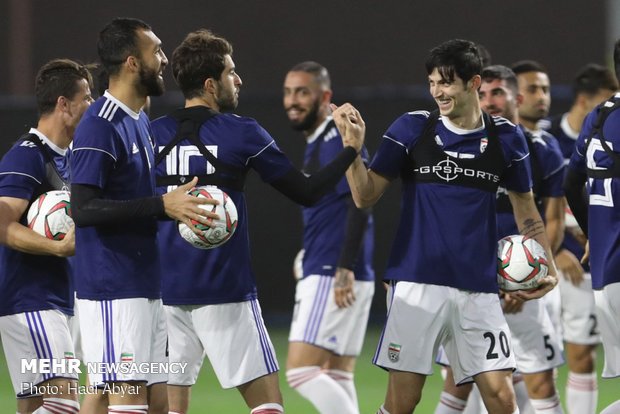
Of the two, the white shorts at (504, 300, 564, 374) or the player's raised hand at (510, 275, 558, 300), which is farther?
the white shorts at (504, 300, 564, 374)

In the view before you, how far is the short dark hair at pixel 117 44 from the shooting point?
5.48 metres

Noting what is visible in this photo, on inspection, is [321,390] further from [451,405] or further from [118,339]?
[118,339]

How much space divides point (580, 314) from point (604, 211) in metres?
2.59

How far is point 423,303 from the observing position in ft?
19.9

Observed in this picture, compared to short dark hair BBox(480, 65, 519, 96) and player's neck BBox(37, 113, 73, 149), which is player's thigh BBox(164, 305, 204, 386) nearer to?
player's neck BBox(37, 113, 73, 149)

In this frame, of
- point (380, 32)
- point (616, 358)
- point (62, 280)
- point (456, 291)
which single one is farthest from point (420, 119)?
point (380, 32)

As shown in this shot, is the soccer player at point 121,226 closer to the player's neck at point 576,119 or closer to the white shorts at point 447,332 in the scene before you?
the white shorts at point 447,332

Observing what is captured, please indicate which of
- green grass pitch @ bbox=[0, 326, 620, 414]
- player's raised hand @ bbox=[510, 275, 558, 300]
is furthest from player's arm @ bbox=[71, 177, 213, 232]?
green grass pitch @ bbox=[0, 326, 620, 414]

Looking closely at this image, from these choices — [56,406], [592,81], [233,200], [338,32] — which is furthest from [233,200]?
[338,32]

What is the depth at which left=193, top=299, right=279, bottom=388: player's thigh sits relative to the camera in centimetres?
582

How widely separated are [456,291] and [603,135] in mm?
1110

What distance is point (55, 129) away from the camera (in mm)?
6227

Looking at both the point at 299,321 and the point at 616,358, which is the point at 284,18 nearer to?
the point at 299,321

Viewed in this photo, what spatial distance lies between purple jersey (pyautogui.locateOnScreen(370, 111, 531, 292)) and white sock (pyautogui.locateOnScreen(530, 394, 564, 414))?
1677mm
